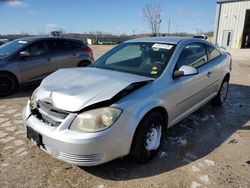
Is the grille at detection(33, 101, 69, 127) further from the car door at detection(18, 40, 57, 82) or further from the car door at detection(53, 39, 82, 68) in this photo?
the car door at detection(53, 39, 82, 68)

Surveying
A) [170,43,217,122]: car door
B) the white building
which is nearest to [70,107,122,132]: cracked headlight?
[170,43,217,122]: car door

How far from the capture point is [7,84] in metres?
6.25

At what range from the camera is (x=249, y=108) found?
556cm

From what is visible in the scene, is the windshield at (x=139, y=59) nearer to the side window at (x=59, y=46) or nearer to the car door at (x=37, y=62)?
the car door at (x=37, y=62)

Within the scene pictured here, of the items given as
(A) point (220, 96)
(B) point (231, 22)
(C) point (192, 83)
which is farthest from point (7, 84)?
(B) point (231, 22)

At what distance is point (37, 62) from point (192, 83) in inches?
176

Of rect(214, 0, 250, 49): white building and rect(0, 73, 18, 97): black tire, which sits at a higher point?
rect(214, 0, 250, 49): white building

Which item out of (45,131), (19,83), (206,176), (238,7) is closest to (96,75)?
(45,131)

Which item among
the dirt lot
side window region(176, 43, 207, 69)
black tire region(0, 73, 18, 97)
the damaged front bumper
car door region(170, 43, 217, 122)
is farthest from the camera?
black tire region(0, 73, 18, 97)

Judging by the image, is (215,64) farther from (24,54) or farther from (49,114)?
(24,54)

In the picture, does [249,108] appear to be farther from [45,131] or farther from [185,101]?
[45,131]

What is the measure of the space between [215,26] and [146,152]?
75.1 feet

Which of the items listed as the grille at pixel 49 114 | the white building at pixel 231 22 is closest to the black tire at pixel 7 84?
the grille at pixel 49 114

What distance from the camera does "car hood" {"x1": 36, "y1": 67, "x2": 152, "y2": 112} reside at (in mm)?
2643
